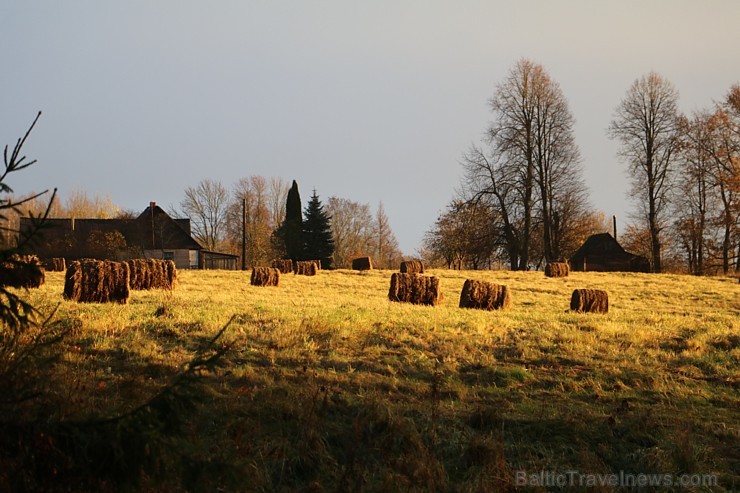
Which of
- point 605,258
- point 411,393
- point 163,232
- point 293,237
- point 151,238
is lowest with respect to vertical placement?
point 411,393

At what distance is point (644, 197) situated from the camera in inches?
1748

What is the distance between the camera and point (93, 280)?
12906mm

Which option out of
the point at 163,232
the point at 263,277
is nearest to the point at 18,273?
the point at 263,277

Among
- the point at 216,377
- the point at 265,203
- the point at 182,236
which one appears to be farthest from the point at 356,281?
the point at 265,203

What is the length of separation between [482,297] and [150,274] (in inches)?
A: 394

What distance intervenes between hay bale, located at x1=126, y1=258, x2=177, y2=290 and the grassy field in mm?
5356

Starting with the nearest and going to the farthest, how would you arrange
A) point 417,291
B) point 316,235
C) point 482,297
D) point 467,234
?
point 482,297
point 417,291
point 467,234
point 316,235

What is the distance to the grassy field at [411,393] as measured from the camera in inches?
198

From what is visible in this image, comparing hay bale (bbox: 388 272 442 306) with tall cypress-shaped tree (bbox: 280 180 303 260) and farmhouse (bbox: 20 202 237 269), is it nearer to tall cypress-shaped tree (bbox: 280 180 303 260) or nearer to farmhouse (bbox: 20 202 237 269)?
farmhouse (bbox: 20 202 237 269)

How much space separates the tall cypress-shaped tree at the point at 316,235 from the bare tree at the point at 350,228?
32.1 feet

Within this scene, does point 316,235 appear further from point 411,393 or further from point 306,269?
point 411,393

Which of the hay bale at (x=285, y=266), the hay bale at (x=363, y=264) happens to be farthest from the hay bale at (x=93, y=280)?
the hay bale at (x=363, y=264)

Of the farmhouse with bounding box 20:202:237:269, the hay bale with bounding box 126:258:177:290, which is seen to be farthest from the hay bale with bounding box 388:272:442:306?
the farmhouse with bounding box 20:202:237:269

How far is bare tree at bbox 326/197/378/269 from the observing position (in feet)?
219
